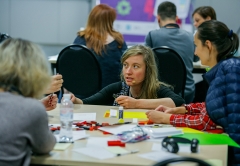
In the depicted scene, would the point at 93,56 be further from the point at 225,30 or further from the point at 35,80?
the point at 35,80

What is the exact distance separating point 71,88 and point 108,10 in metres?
0.90

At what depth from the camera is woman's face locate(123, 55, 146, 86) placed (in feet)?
9.41

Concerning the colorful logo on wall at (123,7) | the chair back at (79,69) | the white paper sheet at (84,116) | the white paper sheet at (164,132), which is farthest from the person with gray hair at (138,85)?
the colorful logo on wall at (123,7)

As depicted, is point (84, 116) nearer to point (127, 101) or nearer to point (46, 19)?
point (127, 101)

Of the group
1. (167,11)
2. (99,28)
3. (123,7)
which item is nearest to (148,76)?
(99,28)

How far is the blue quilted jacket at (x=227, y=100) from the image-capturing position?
2.01 meters

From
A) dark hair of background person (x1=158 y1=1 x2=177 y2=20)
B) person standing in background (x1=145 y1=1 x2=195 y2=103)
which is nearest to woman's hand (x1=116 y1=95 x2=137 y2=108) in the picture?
person standing in background (x1=145 y1=1 x2=195 y2=103)

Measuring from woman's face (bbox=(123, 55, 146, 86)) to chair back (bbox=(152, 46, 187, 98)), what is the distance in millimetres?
810

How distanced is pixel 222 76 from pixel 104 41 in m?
2.06

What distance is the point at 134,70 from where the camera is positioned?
9.51 feet

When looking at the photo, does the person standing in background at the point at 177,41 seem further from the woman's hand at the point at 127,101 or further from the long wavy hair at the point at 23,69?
the long wavy hair at the point at 23,69

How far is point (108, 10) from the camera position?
412 cm

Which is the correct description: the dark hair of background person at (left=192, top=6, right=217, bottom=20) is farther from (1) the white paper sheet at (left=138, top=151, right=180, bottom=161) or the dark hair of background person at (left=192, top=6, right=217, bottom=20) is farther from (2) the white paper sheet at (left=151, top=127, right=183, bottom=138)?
(1) the white paper sheet at (left=138, top=151, right=180, bottom=161)

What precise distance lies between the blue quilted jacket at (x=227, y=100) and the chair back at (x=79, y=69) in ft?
5.96
